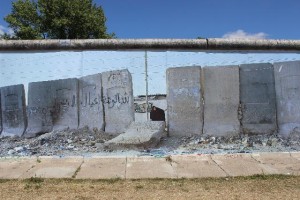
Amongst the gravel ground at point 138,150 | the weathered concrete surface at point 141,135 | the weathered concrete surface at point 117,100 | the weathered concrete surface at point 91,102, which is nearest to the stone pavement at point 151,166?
the gravel ground at point 138,150

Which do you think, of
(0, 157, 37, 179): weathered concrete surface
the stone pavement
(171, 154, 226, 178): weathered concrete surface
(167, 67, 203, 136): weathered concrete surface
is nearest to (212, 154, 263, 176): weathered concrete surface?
the stone pavement

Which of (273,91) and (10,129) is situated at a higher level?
(273,91)

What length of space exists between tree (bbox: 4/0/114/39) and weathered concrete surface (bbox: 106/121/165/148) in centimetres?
1732

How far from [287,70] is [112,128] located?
3359mm

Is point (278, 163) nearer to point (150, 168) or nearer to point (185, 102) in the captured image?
point (150, 168)

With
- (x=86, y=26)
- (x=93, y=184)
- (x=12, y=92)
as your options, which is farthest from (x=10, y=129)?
(x=86, y=26)

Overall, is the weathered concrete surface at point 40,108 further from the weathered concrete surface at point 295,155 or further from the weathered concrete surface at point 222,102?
the weathered concrete surface at point 295,155

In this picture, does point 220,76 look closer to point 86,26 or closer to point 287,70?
point 287,70

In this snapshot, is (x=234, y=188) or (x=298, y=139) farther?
(x=298, y=139)

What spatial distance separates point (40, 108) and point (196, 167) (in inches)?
146

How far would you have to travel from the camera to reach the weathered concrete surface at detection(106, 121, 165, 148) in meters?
6.70

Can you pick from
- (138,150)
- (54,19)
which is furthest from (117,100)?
(54,19)

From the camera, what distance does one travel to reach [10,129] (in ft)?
26.1

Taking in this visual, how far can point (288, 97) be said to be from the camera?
7.15m
